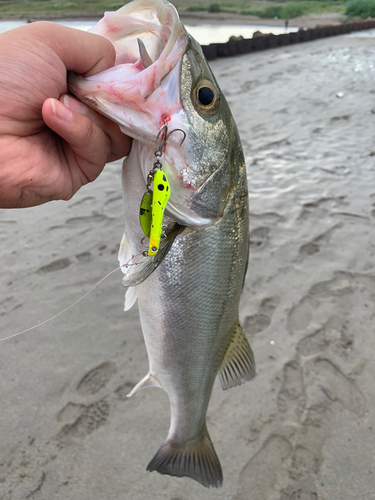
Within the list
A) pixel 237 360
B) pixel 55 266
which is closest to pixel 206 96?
pixel 237 360

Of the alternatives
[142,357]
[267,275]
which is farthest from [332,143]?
[142,357]

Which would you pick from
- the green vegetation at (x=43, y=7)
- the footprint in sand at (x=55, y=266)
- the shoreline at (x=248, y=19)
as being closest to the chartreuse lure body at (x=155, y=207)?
the footprint in sand at (x=55, y=266)

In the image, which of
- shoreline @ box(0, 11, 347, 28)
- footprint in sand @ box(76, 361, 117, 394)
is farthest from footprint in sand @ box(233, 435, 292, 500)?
shoreline @ box(0, 11, 347, 28)

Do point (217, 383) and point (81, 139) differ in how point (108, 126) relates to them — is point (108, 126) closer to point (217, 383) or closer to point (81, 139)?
point (81, 139)

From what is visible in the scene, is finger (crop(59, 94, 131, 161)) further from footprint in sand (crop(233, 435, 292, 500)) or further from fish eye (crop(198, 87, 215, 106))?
footprint in sand (crop(233, 435, 292, 500))

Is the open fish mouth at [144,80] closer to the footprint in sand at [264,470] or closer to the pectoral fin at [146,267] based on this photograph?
the pectoral fin at [146,267]
